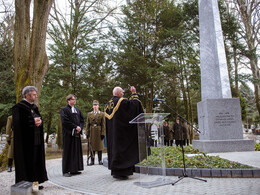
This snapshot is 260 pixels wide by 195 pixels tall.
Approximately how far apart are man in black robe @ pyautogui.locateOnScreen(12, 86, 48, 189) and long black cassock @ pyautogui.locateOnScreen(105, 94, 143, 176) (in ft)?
5.45

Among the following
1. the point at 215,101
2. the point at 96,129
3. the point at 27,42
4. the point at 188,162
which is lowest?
the point at 188,162

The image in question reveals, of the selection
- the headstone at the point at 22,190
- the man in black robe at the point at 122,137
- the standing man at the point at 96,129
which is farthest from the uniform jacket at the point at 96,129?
the headstone at the point at 22,190

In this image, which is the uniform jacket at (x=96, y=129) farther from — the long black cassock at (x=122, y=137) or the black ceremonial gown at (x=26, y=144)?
the black ceremonial gown at (x=26, y=144)

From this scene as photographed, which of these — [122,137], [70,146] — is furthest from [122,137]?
[70,146]

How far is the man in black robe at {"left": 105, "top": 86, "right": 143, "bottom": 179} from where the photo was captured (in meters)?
5.44

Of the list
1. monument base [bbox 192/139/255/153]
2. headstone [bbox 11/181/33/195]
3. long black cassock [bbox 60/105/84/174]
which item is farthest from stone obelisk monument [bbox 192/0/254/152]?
headstone [bbox 11/181/33/195]

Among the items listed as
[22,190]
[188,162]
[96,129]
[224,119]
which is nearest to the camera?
[22,190]

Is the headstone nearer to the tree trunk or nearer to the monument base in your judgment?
the tree trunk

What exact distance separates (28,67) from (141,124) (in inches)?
218

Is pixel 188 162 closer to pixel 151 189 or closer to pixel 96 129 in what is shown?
pixel 151 189

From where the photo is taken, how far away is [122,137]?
557 centimetres

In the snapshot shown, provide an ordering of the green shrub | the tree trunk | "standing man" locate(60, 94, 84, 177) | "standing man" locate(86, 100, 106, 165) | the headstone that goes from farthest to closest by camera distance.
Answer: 1. the tree trunk
2. "standing man" locate(86, 100, 106, 165)
3. "standing man" locate(60, 94, 84, 177)
4. the green shrub
5. the headstone

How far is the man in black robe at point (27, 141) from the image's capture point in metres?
4.23

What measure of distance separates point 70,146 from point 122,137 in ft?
6.02
